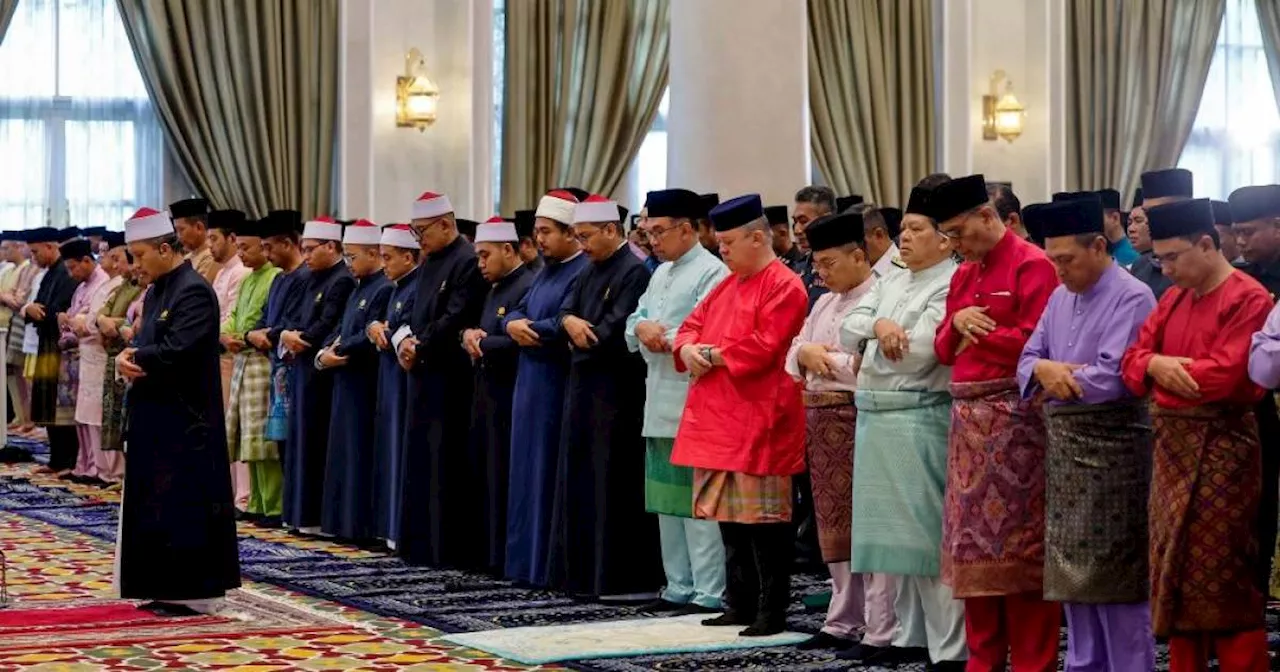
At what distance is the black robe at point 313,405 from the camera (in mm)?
10195

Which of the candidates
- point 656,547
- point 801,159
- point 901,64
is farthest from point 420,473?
point 901,64

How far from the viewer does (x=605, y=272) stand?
8.12 m

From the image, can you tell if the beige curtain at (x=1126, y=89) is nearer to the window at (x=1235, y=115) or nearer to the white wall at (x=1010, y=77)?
the window at (x=1235, y=115)

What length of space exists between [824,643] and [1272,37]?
12.6 metres

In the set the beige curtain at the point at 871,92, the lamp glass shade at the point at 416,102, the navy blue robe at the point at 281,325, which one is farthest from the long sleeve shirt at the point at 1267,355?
the beige curtain at the point at 871,92

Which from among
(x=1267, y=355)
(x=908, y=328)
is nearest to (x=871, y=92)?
(x=908, y=328)

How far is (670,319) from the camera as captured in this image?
7613 millimetres

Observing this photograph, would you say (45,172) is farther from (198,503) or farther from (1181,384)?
(1181,384)

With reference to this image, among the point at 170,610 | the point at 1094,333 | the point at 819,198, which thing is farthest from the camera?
the point at 819,198

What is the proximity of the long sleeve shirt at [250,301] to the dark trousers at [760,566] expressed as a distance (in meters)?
4.47

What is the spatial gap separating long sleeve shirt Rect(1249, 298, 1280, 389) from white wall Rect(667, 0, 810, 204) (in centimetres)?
581

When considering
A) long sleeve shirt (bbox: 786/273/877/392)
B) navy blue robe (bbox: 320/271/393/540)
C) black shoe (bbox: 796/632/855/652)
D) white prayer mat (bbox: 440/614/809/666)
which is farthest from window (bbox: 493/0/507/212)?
black shoe (bbox: 796/632/855/652)

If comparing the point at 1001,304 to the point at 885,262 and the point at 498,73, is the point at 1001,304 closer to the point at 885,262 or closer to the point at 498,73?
the point at 885,262

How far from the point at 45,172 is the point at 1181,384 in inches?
474
